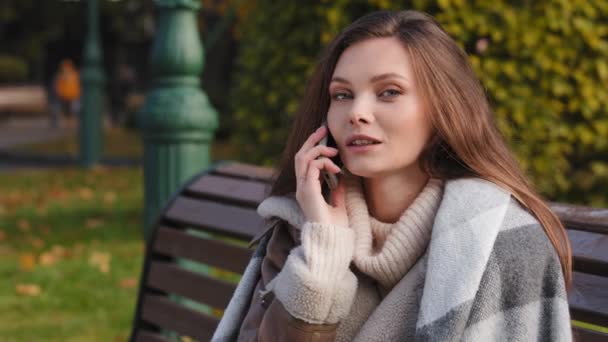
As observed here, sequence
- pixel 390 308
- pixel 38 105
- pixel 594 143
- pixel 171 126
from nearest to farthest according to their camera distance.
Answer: pixel 390 308
pixel 171 126
pixel 594 143
pixel 38 105

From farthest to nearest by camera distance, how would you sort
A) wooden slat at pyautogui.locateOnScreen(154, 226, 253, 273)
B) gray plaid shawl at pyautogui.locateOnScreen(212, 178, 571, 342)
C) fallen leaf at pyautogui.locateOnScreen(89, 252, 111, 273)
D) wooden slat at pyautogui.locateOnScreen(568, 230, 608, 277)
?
fallen leaf at pyautogui.locateOnScreen(89, 252, 111, 273) < wooden slat at pyautogui.locateOnScreen(154, 226, 253, 273) < wooden slat at pyautogui.locateOnScreen(568, 230, 608, 277) < gray plaid shawl at pyautogui.locateOnScreen(212, 178, 571, 342)

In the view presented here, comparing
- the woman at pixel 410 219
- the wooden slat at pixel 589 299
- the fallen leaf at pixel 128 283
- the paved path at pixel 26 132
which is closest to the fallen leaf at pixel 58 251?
the fallen leaf at pixel 128 283

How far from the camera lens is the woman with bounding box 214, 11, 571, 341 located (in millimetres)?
1729

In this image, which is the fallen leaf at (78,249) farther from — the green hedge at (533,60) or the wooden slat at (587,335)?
the wooden slat at (587,335)

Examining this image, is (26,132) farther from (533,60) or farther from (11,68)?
(533,60)

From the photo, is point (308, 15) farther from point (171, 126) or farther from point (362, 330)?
point (362, 330)

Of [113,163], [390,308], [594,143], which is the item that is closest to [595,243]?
[390,308]

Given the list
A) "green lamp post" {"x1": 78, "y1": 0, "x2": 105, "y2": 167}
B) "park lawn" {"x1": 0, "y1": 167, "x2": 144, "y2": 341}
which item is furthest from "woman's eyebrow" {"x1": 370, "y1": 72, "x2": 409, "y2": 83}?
"green lamp post" {"x1": 78, "y1": 0, "x2": 105, "y2": 167}

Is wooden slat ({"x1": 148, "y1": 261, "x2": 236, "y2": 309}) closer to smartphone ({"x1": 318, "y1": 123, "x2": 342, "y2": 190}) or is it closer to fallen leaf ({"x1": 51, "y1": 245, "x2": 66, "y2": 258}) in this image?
smartphone ({"x1": 318, "y1": 123, "x2": 342, "y2": 190})

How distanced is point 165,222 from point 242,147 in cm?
289

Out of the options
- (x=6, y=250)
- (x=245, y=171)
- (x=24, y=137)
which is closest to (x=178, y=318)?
(x=245, y=171)

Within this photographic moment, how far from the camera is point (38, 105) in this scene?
34312 mm

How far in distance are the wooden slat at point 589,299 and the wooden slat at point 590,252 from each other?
2 cm

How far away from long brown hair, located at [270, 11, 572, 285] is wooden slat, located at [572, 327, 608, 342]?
154 mm
